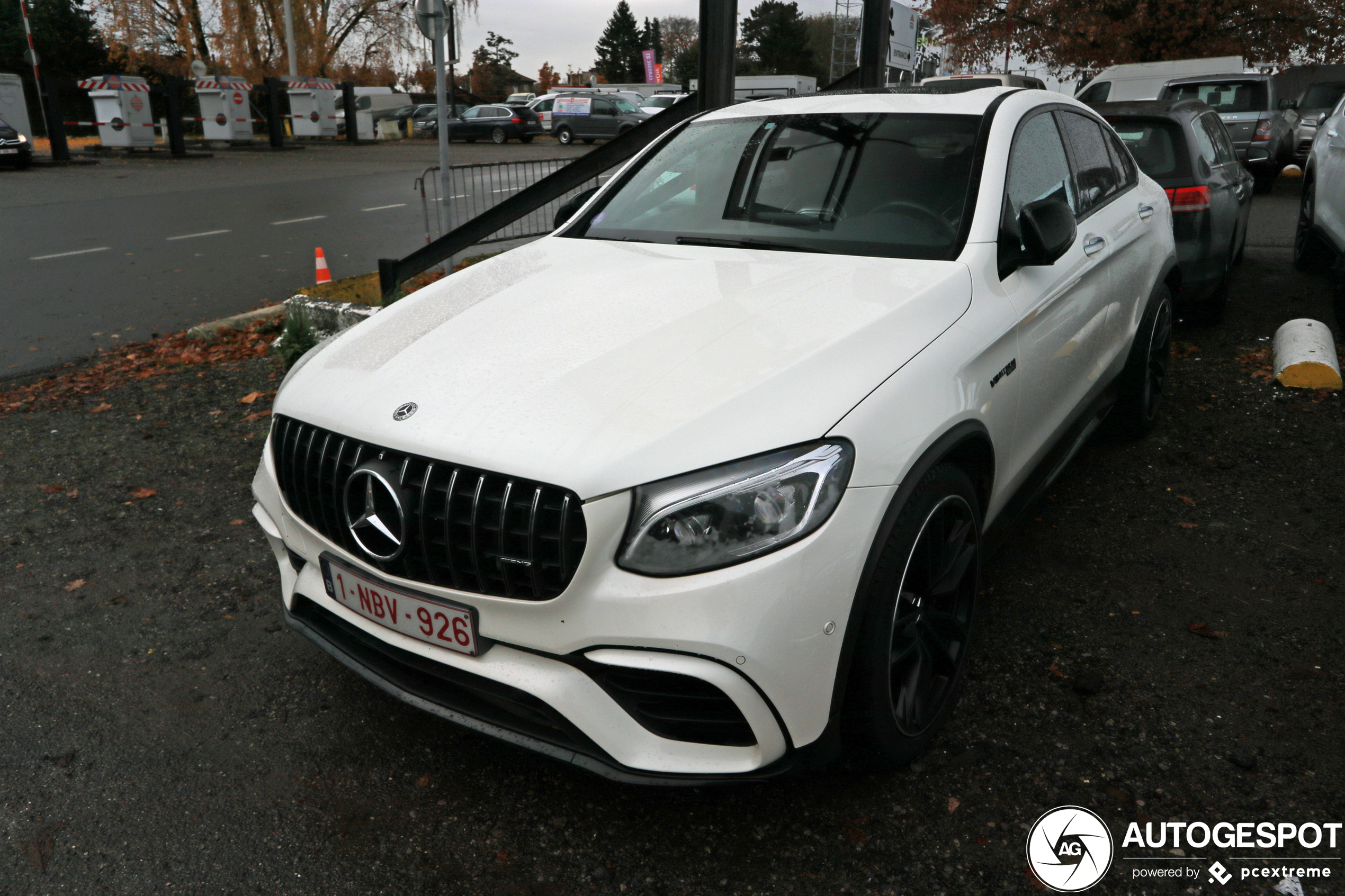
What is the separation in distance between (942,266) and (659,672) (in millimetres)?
1555

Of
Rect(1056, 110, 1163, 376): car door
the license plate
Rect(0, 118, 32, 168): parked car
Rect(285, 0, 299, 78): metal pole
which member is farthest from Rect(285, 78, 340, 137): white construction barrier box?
the license plate

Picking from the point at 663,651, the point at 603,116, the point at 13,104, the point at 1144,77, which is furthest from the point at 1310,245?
the point at 603,116

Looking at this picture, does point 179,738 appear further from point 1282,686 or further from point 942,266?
point 1282,686

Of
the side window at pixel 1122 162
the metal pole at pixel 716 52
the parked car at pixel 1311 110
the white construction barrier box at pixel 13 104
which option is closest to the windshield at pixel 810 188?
the side window at pixel 1122 162

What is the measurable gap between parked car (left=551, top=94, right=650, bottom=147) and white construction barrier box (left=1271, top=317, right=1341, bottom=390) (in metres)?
31.9

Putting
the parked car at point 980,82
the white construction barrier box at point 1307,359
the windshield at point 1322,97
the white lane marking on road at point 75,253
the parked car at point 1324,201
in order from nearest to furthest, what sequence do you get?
1. the white construction barrier box at point 1307,359
2. the parked car at point 1324,201
3. the white lane marking on road at point 75,253
4. the parked car at point 980,82
5. the windshield at point 1322,97

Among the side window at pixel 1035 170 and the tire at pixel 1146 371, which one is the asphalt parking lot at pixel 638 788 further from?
the side window at pixel 1035 170

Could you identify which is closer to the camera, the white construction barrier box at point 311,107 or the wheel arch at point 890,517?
the wheel arch at point 890,517

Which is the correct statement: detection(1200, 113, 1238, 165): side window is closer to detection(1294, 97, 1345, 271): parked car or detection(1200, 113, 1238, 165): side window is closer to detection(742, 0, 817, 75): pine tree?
detection(1294, 97, 1345, 271): parked car

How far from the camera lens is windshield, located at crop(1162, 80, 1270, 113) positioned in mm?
15242

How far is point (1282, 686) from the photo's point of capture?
9.60 feet

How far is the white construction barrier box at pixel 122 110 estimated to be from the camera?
2622 cm

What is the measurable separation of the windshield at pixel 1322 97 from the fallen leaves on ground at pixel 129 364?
79.9 ft

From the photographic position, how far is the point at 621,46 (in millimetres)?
97000
